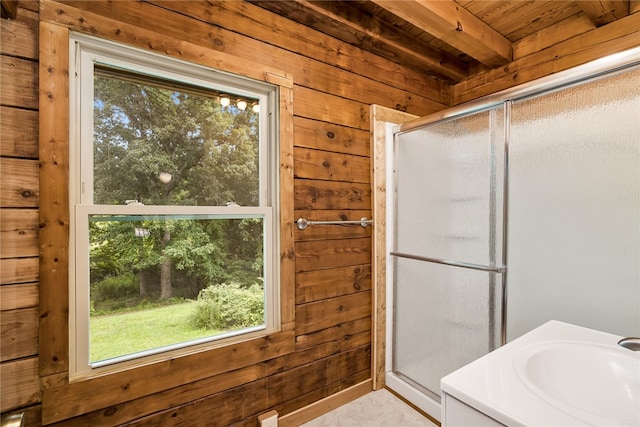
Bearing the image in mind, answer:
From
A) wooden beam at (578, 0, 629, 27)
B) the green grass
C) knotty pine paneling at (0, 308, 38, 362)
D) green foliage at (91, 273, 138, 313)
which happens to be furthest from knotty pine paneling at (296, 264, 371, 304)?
wooden beam at (578, 0, 629, 27)

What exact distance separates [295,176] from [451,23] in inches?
48.3

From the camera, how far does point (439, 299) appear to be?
1.69m

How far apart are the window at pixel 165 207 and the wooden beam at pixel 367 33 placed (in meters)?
0.44

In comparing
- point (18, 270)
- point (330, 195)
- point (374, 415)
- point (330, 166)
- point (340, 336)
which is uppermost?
point (330, 166)

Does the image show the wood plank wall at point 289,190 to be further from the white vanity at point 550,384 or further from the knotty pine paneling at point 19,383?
the white vanity at point 550,384

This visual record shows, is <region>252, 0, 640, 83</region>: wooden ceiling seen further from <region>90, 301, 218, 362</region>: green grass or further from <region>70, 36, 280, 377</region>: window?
<region>90, 301, 218, 362</region>: green grass

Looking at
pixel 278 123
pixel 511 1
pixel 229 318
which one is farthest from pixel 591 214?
pixel 229 318

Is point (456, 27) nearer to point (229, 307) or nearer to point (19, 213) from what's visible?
point (229, 307)

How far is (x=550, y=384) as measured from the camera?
87 centimetres

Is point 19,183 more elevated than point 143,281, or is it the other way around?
point 19,183

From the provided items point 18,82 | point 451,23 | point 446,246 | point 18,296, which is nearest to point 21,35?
point 18,82

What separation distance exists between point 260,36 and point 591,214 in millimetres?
1720

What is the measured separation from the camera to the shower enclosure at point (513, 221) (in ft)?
3.62

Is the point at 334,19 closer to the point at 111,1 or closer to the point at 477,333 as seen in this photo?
the point at 111,1
